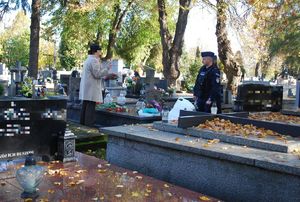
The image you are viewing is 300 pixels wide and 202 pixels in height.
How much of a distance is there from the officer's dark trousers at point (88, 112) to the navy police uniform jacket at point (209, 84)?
2.76 m

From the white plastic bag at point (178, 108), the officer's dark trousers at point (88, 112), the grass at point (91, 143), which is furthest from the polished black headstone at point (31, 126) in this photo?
the officer's dark trousers at point (88, 112)

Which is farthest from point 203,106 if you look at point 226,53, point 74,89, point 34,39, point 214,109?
point 34,39

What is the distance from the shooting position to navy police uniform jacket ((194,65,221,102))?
7520 millimetres

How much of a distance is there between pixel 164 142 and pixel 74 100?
694cm

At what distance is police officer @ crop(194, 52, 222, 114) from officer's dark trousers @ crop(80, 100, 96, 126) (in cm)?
275

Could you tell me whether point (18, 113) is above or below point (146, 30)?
below

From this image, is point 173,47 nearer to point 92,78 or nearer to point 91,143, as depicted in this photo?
point 92,78

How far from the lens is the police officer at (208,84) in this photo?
753 centimetres

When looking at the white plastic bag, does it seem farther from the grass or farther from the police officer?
the grass

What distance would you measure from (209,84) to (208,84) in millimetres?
23

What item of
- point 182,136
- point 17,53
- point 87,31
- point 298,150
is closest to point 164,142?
point 182,136

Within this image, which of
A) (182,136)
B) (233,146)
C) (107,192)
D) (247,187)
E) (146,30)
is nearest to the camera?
(107,192)

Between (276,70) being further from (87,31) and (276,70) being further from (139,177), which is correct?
(139,177)

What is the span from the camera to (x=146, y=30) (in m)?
36.5
